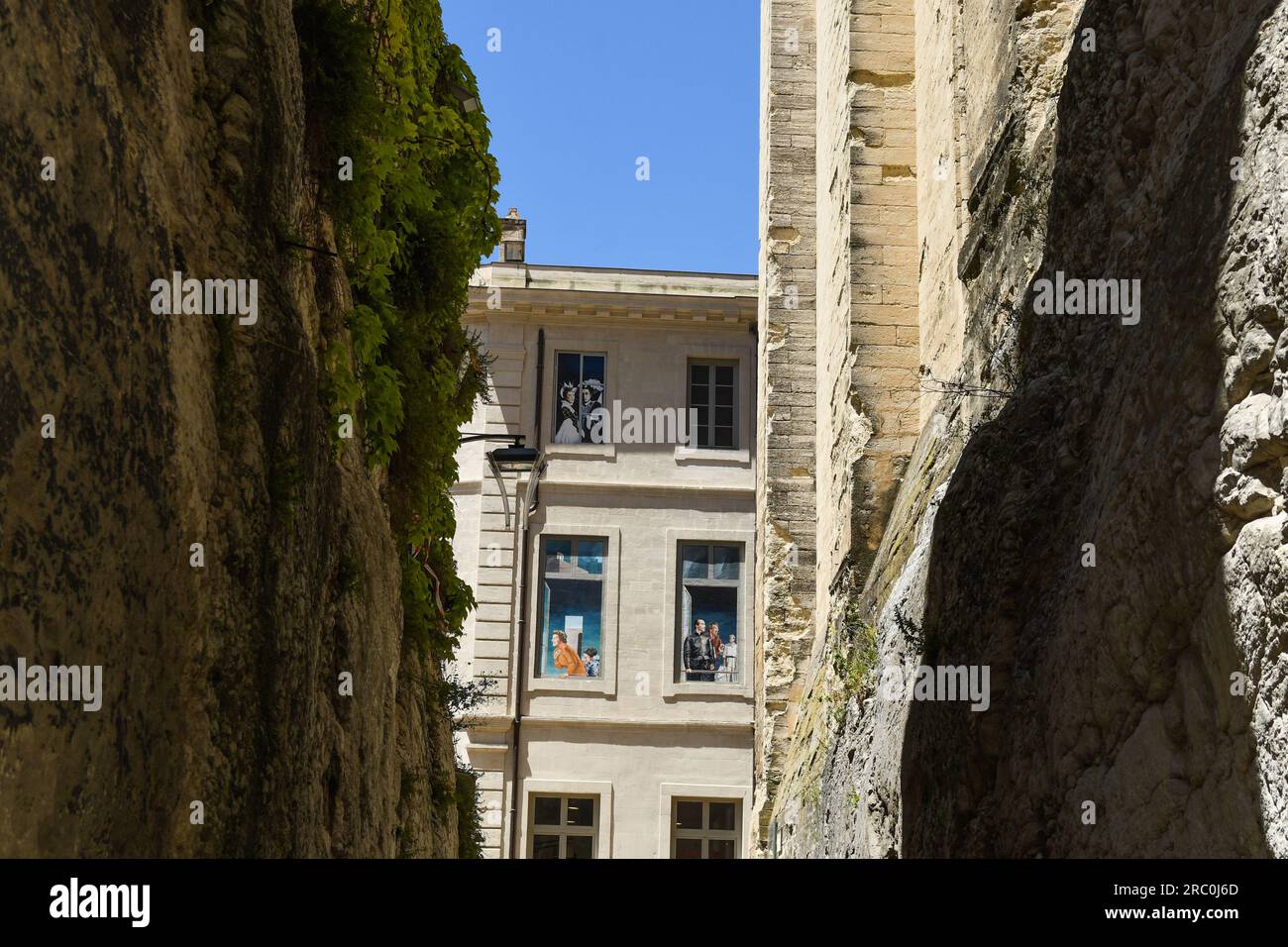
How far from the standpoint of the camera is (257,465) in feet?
15.3

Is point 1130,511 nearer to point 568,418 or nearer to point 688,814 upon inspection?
point 688,814

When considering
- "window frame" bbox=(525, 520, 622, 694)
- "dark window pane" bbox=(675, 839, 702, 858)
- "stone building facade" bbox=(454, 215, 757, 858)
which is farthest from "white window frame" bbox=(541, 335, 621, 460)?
"dark window pane" bbox=(675, 839, 702, 858)

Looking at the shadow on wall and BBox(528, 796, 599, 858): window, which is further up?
the shadow on wall

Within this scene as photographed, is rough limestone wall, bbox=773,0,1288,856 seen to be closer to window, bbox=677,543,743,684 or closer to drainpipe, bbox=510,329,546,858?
drainpipe, bbox=510,329,546,858

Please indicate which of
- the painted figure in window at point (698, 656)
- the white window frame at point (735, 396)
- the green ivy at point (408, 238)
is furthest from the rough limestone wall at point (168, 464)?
the white window frame at point (735, 396)

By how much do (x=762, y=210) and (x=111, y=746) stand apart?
1280 centimetres

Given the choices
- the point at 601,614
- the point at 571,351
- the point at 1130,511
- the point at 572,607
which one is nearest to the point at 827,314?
the point at 1130,511

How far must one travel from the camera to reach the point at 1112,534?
478cm

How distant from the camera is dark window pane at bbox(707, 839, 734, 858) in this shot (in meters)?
19.9

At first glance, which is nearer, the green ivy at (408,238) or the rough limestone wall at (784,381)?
the green ivy at (408,238)

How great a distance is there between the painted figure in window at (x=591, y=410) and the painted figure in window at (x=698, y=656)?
2954mm

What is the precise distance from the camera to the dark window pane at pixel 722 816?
20.1m

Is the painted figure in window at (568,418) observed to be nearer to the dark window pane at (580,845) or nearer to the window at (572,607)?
the window at (572,607)

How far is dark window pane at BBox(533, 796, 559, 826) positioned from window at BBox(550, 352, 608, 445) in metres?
4.78
